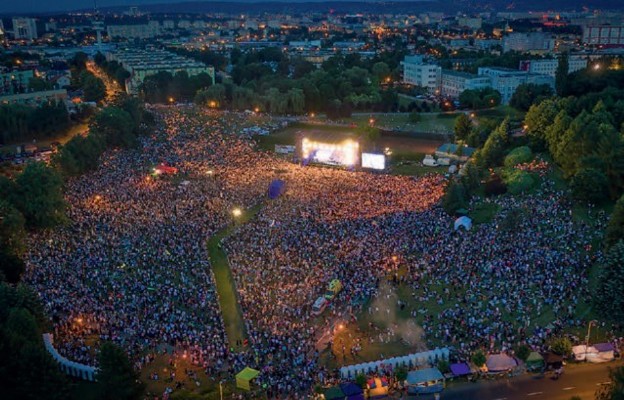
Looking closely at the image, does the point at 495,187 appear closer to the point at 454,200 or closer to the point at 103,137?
the point at 454,200

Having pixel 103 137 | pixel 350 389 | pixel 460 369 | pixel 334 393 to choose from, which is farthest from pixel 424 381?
pixel 103 137

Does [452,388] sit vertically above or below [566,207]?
below

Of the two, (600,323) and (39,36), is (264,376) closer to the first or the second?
(600,323)

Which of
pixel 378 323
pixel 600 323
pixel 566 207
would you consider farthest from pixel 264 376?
pixel 566 207

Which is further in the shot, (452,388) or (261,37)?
(261,37)

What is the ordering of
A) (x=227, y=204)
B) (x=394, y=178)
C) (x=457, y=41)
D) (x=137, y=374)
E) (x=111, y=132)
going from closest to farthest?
(x=137, y=374)
(x=227, y=204)
(x=394, y=178)
(x=111, y=132)
(x=457, y=41)

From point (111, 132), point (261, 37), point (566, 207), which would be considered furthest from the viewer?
point (261, 37)

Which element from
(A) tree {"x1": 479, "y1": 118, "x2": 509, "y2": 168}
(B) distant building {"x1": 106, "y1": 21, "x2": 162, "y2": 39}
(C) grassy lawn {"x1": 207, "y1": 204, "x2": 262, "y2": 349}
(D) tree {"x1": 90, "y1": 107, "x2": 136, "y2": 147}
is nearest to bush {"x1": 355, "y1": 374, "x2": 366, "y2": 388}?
(C) grassy lawn {"x1": 207, "y1": 204, "x2": 262, "y2": 349}
